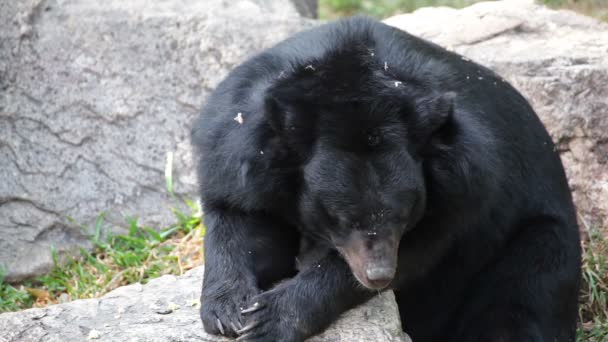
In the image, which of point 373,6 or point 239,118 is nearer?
point 239,118

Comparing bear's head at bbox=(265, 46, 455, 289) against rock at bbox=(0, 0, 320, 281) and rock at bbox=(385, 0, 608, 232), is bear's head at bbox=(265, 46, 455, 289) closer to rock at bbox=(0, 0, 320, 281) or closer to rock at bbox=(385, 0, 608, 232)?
rock at bbox=(385, 0, 608, 232)

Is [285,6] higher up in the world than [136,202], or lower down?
higher up

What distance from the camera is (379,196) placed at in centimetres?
388

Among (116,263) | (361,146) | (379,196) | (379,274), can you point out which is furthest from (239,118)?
(116,263)

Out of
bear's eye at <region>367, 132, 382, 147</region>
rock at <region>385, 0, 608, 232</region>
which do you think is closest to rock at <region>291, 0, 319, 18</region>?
rock at <region>385, 0, 608, 232</region>

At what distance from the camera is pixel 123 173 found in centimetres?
682

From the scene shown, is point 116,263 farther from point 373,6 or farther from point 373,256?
point 373,6

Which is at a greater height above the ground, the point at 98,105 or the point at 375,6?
the point at 98,105

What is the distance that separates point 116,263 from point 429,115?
3196 mm

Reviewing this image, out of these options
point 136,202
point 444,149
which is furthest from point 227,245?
point 136,202

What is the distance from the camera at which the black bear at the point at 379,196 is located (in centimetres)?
394

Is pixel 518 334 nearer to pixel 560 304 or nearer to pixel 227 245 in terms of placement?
pixel 560 304

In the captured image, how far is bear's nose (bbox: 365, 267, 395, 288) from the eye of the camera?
399 cm

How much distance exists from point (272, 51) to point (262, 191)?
748 mm
